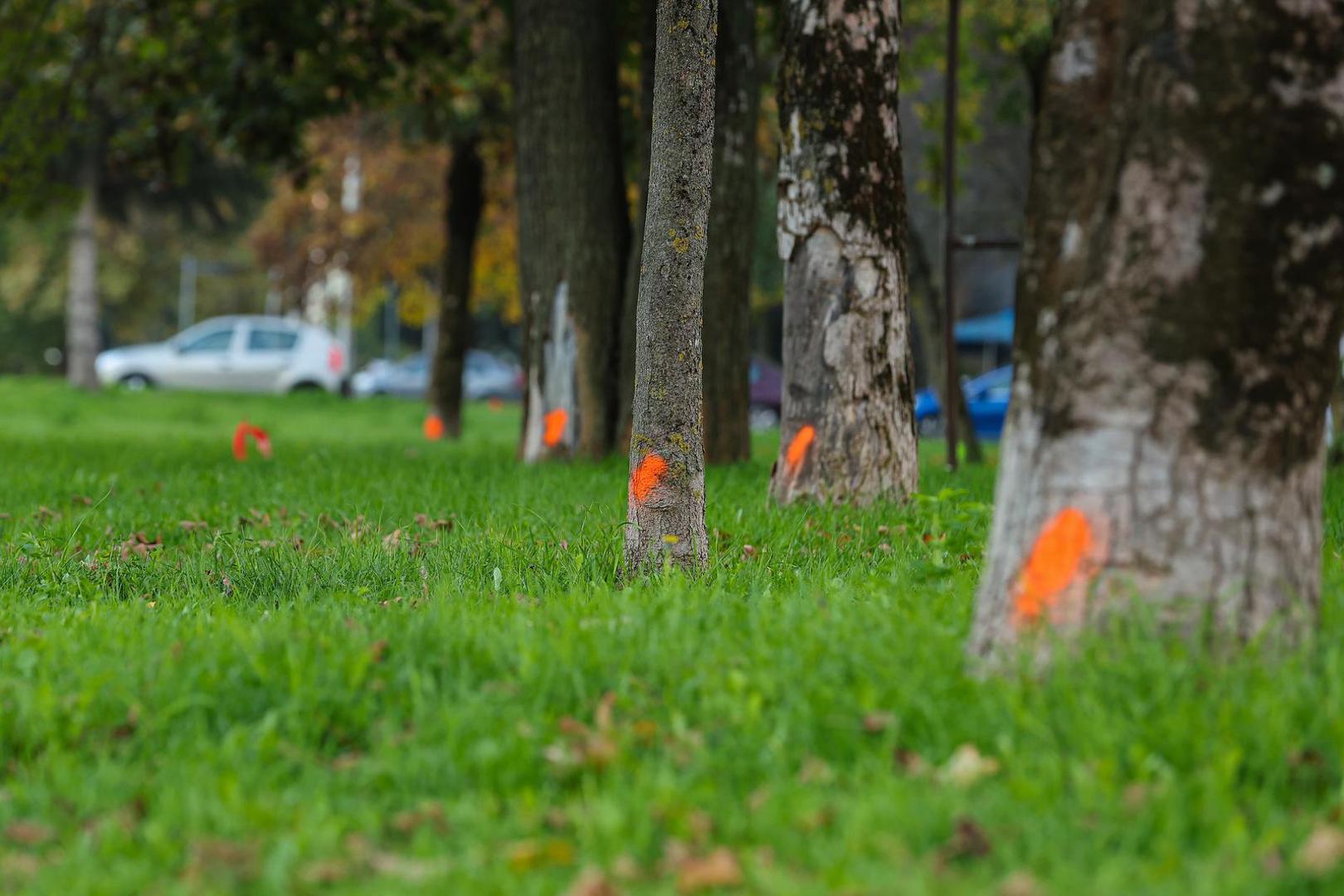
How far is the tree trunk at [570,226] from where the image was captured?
9.67m

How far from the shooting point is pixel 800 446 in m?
6.89

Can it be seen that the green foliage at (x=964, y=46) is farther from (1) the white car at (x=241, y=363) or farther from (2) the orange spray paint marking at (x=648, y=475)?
(1) the white car at (x=241, y=363)

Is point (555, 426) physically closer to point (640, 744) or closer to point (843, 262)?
point (843, 262)

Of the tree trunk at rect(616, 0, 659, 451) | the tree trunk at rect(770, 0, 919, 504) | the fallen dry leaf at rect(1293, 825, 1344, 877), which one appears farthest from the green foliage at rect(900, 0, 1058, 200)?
the fallen dry leaf at rect(1293, 825, 1344, 877)

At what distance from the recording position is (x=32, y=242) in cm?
4403

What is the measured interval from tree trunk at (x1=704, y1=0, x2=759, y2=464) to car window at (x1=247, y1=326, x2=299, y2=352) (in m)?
23.0

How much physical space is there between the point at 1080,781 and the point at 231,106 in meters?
10.7

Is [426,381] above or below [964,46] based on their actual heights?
below

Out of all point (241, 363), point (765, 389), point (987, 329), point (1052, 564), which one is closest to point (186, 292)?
point (241, 363)

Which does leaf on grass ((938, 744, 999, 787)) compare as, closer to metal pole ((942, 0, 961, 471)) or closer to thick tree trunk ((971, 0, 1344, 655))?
thick tree trunk ((971, 0, 1344, 655))

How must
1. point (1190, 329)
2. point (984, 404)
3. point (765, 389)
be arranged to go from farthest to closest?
point (765, 389)
point (984, 404)
point (1190, 329)

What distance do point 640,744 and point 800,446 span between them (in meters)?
3.80

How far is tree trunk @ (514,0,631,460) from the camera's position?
967 cm

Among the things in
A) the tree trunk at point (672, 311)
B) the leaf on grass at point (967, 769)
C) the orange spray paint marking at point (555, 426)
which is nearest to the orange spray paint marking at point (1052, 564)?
the leaf on grass at point (967, 769)
